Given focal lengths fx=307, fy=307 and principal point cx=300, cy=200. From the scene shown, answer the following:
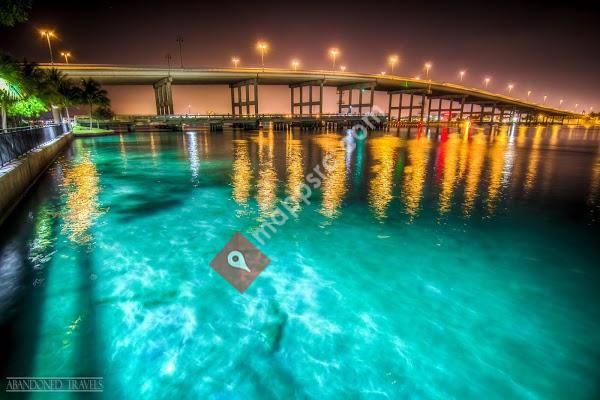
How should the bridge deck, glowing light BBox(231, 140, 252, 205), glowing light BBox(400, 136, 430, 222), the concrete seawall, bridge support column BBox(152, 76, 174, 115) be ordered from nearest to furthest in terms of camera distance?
the concrete seawall → glowing light BBox(400, 136, 430, 222) → glowing light BBox(231, 140, 252, 205) → the bridge deck → bridge support column BBox(152, 76, 174, 115)

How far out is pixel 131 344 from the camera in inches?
179

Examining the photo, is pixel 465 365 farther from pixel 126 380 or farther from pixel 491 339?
pixel 126 380

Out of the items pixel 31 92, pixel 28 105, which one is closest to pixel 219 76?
pixel 28 105

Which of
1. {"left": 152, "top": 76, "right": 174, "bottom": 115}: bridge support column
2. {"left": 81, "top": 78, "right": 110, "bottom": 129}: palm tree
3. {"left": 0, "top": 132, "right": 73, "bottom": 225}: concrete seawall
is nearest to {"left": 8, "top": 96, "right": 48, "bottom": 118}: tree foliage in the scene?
{"left": 0, "top": 132, "right": 73, "bottom": 225}: concrete seawall

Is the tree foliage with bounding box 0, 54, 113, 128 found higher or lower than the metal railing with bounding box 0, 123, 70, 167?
higher

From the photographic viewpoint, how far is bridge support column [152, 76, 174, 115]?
74.9m

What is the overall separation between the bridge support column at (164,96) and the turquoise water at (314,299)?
2856 inches

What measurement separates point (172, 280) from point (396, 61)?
109m

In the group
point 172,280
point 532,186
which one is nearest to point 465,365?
point 172,280

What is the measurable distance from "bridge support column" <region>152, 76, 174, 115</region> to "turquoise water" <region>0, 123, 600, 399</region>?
72533 millimetres

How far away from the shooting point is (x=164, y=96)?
254ft

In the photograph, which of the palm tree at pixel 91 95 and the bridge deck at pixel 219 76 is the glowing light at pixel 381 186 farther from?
the bridge deck at pixel 219 76

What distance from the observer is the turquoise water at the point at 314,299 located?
404 centimetres

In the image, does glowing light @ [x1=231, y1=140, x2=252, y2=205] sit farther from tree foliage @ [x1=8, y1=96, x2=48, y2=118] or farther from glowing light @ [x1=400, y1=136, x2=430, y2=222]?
tree foliage @ [x1=8, y1=96, x2=48, y2=118]
